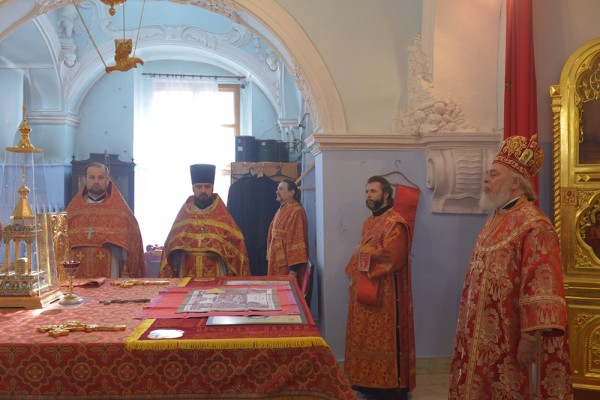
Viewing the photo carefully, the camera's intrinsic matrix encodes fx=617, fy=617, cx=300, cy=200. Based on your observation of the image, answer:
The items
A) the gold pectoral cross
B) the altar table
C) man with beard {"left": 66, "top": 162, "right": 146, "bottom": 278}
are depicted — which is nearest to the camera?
the altar table

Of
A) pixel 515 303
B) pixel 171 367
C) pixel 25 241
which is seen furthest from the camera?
pixel 515 303

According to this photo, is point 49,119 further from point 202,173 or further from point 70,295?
point 70,295

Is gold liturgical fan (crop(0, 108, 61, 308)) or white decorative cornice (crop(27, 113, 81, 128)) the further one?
white decorative cornice (crop(27, 113, 81, 128))

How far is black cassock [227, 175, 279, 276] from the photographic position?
25.0 feet

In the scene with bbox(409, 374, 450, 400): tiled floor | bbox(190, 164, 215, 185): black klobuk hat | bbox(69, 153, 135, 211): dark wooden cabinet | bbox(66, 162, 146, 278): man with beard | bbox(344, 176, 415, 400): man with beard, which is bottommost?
bbox(409, 374, 450, 400): tiled floor

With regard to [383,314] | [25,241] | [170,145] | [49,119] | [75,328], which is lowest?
[383,314]

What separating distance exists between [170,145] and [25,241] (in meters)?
6.85

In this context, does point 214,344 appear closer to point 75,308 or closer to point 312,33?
point 75,308

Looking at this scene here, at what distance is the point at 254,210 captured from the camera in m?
7.69

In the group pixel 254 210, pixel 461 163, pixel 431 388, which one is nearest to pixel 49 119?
pixel 254 210

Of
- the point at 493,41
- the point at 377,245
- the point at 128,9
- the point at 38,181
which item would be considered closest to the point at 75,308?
the point at 38,181

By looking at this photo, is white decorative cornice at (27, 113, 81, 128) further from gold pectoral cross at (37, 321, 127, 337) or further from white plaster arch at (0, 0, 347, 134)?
gold pectoral cross at (37, 321, 127, 337)

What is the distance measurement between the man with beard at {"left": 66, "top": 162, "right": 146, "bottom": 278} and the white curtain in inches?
182

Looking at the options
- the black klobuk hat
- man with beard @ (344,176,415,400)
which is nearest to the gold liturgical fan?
the black klobuk hat
